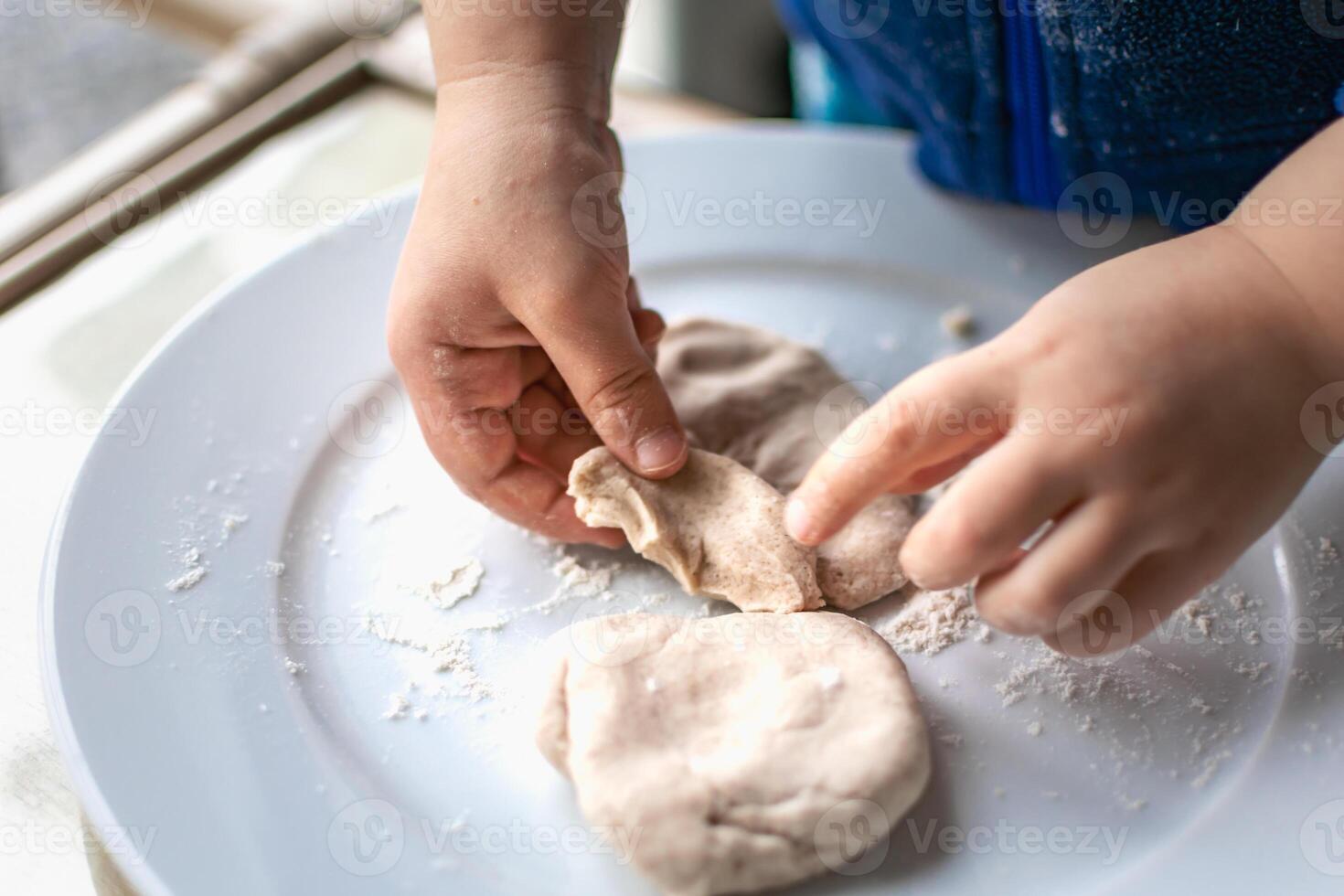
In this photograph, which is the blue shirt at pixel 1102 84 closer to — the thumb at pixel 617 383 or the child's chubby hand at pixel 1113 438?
the child's chubby hand at pixel 1113 438

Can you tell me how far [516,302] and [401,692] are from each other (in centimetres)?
33

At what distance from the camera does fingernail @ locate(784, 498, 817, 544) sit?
83 cm

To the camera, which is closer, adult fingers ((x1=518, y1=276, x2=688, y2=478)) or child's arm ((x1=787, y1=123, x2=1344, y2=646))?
child's arm ((x1=787, y1=123, x2=1344, y2=646))

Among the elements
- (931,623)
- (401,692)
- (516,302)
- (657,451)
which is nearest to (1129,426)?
(931,623)

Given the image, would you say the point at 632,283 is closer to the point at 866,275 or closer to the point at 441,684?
the point at 866,275

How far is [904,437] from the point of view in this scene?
785 mm

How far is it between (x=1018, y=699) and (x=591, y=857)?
35 cm

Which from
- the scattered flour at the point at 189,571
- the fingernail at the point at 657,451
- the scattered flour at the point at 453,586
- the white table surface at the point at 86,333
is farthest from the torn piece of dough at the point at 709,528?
the white table surface at the point at 86,333

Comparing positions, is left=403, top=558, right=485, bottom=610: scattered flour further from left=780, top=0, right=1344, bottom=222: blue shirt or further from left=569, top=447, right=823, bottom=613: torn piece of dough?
left=780, top=0, right=1344, bottom=222: blue shirt

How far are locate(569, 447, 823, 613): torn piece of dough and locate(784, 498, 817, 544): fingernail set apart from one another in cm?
6

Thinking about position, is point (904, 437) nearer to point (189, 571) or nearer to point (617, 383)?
point (617, 383)

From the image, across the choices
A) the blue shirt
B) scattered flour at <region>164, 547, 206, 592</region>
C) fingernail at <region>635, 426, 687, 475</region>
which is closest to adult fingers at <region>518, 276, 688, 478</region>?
fingernail at <region>635, 426, 687, 475</region>

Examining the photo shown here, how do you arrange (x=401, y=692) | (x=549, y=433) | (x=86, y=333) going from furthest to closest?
1. (x=86, y=333)
2. (x=549, y=433)
3. (x=401, y=692)

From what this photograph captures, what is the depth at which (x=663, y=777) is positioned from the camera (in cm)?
76
